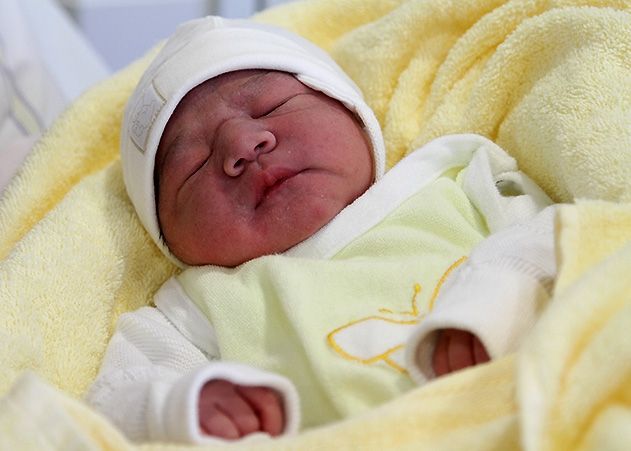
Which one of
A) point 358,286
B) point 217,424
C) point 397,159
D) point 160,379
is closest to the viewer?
point 217,424

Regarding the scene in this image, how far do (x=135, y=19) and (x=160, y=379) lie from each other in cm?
156

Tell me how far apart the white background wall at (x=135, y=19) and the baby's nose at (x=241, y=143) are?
1.25m

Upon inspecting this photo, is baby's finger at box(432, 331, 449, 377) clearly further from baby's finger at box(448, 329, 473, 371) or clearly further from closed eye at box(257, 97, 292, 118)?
closed eye at box(257, 97, 292, 118)

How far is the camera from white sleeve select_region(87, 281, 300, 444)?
0.67m

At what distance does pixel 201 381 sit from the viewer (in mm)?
666

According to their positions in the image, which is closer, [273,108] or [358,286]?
[358,286]

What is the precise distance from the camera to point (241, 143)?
38.1 inches

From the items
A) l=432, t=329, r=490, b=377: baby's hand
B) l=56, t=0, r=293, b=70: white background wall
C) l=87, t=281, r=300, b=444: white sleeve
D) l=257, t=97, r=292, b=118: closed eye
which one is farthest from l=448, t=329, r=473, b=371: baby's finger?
l=56, t=0, r=293, b=70: white background wall

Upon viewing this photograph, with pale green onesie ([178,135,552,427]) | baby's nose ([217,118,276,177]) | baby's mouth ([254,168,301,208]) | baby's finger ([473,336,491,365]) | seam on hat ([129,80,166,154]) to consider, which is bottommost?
pale green onesie ([178,135,552,427])

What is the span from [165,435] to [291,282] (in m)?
0.26

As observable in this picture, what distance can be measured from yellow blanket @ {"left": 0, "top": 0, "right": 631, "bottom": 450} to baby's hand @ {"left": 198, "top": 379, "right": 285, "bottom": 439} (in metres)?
0.09

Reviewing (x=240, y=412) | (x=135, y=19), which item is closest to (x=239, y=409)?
(x=240, y=412)

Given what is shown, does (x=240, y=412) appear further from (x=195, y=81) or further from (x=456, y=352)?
(x=195, y=81)

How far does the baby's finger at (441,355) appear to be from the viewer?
0.71 meters
